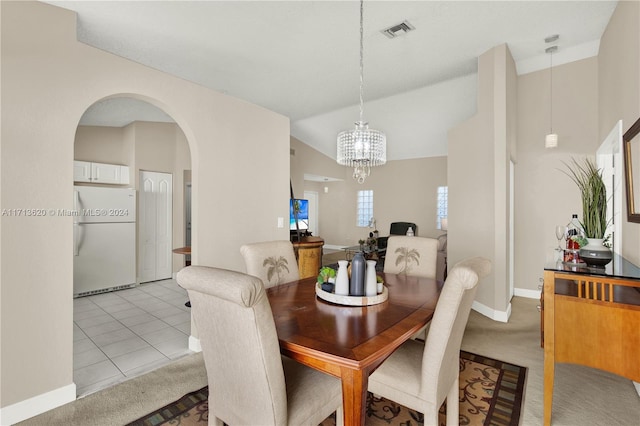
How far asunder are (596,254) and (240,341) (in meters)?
2.44

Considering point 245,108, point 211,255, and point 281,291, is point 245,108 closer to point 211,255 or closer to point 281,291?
point 211,255

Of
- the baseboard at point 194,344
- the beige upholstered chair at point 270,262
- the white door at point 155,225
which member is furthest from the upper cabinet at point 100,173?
the beige upholstered chair at point 270,262

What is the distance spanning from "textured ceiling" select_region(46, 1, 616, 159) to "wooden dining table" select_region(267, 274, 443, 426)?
243 centimetres

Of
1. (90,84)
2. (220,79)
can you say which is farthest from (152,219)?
(90,84)

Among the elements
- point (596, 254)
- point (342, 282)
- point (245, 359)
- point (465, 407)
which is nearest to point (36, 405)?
point (245, 359)

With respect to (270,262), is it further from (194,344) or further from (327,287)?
(194,344)

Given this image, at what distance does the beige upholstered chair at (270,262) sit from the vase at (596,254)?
84.5 inches

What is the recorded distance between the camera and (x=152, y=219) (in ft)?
18.3

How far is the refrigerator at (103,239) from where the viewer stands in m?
4.55

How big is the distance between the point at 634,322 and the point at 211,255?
3.00m

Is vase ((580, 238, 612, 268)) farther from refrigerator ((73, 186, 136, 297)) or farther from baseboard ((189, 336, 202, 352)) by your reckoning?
refrigerator ((73, 186, 136, 297))

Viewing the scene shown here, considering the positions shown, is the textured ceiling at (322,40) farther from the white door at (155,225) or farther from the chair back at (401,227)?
the chair back at (401,227)

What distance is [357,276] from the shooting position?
1833mm

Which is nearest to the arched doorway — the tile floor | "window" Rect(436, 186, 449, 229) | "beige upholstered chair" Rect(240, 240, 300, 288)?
the tile floor
